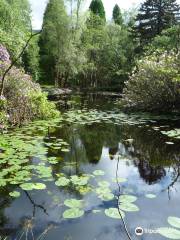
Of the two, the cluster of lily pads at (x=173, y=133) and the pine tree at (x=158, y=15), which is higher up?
the pine tree at (x=158, y=15)

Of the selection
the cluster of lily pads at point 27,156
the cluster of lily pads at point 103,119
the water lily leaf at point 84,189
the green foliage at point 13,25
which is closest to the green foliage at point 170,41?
the green foliage at point 13,25

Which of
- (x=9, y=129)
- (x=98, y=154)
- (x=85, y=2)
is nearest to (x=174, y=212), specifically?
(x=98, y=154)

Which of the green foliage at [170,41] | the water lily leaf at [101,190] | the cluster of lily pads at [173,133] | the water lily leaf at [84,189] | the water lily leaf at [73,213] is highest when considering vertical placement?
the green foliage at [170,41]

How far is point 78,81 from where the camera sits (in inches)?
1590

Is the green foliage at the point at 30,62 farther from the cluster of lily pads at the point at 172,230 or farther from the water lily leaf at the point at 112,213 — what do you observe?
the cluster of lily pads at the point at 172,230

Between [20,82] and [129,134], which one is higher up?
[20,82]

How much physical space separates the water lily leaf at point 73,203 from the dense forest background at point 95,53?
5701 millimetres

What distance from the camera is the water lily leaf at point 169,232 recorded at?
3.59 metres

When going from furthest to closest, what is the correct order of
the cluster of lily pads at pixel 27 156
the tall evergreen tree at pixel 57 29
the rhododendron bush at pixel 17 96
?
the tall evergreen tree at pixel 57 29
the rhododendron bush at pixel 17 96
the cluster of lily pads at pixel 27 156

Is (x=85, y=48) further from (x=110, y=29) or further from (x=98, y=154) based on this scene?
(x=98, y=154)

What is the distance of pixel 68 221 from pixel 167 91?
33.1 feet

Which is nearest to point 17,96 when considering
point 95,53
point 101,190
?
point 101,190

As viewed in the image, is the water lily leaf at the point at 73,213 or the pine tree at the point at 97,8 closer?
the water lily leaf at the point at 73,213

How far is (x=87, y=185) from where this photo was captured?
543cm
